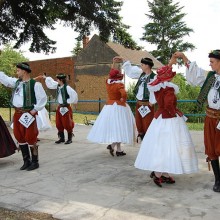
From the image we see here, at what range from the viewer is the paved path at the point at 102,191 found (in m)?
4.18

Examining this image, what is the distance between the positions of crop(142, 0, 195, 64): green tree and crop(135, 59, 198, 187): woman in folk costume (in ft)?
145

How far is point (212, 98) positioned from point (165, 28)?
1820 inches

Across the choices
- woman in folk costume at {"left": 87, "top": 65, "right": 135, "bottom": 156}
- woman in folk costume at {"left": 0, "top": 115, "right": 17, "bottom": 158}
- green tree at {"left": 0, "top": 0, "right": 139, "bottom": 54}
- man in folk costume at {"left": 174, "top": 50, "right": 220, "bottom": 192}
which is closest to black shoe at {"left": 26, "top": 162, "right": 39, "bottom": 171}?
woman in folk costume at {"left": 0, "top": 115, "right": 17, "bottom": 158}

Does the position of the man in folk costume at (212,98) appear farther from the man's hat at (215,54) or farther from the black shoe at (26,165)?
the black shoe at (26,165)

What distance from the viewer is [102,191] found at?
195 inches

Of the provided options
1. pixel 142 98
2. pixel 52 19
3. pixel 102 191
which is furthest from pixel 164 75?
pixel 52 19

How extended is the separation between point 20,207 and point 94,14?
768 centimetres

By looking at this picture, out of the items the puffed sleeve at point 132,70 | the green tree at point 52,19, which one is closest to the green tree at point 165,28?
the green tree at point 52,19

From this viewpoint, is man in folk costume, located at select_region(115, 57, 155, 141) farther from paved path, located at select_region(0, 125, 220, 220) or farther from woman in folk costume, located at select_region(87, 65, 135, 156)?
paved path, located at select_region(0, 125, 220, 220)

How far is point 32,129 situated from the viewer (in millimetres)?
6145

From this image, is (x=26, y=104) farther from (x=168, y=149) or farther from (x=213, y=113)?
(x=213, y=113)

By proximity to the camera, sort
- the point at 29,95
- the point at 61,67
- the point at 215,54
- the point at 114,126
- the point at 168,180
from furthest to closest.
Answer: the point at 61,67 < the point at 114,126 < the point at 29,95 < the point at 168,180 < the point at 215,54

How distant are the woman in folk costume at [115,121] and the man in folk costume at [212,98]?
2231 millimetres

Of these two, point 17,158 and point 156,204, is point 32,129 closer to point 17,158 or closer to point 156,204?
point 17,158
